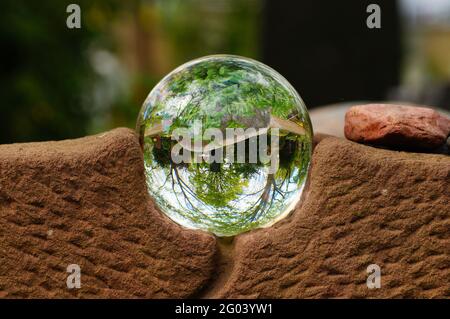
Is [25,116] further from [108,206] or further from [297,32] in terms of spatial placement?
[108,206]

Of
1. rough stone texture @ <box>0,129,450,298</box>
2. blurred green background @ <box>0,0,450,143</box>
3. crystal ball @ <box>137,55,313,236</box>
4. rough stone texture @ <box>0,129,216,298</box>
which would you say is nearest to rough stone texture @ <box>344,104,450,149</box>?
rough stone texture @ <box>0,129,450,298</box>

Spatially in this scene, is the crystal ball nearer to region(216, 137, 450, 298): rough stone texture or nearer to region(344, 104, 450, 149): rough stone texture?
region(216, 137, 450, 298): rough stone texture

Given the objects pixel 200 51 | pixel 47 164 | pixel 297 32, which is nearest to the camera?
pixel 47 164

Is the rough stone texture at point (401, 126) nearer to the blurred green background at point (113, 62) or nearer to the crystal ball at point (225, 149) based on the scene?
the crystal ball at point (225, 149)

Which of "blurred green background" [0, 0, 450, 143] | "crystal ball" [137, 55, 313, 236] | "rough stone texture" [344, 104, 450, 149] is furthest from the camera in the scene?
"blurred green background" [0, 0, 450, 143]

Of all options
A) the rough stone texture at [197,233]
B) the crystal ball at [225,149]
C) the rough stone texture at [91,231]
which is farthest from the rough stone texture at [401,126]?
the rough stone texture at [91,231]

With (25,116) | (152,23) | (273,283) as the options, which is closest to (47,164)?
(273,283)

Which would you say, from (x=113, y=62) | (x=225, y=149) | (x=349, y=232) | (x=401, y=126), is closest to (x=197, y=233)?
(x=225, y=149)
